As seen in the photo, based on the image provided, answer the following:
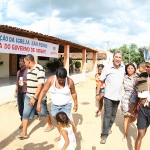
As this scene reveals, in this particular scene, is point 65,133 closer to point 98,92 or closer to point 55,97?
point 55,97

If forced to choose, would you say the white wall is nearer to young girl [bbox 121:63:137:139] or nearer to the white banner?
the white banner

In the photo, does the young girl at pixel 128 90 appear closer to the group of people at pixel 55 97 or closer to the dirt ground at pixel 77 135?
the dirt ground at pixel 77 135

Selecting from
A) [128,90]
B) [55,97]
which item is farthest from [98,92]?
[55,97]

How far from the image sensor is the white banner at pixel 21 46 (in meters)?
9.28

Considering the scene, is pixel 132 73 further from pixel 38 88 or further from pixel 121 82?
pixel 38 88

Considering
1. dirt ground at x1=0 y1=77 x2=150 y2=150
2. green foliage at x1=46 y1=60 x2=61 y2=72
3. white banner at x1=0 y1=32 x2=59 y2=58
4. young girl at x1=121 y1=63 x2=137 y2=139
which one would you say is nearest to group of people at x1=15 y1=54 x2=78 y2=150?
dirt ground at x1=0 y1=77 x2=150 y2=150

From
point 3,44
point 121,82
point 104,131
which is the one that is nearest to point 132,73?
point 121,82

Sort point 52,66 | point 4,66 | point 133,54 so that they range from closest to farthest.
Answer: point 4,66, point 52,66, point 133,54

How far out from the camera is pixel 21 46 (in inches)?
406

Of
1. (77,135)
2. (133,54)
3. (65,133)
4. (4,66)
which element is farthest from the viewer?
(133,54)

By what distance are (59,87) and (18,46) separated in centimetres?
611

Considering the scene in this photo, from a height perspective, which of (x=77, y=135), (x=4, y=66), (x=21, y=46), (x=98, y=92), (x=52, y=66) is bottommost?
(x=77, y=135)

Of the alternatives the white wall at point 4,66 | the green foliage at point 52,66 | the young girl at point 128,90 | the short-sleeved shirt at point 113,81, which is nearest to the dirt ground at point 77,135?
the young girl at point 128,90

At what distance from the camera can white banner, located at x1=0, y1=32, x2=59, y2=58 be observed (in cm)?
928
